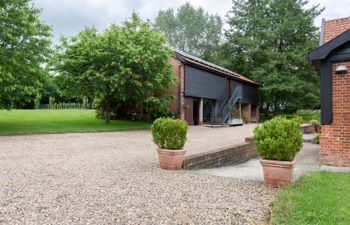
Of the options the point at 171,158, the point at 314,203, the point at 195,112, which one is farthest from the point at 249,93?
the point at 314,203

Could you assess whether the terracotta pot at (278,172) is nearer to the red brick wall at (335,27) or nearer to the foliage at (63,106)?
the red brick wall at (335,27)

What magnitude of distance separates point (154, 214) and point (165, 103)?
1532 cm

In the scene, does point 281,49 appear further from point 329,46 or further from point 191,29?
point 329,46

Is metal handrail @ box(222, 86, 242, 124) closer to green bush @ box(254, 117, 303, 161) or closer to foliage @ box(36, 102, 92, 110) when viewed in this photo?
green bush @ box(254, 117, 303, 161)

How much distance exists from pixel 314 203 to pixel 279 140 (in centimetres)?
140

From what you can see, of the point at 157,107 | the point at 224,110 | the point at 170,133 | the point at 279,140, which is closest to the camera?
the point at 279,140

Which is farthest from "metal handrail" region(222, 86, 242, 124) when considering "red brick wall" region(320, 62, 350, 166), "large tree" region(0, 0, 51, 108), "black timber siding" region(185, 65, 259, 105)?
"red brick wall" region(320, 62, 350, 166)

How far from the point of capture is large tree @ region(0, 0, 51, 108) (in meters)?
13.1

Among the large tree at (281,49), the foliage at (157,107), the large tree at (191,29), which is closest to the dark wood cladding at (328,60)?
the foliage at (157,107)

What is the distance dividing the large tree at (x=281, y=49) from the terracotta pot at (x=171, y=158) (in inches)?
1008

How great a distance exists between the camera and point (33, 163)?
A: 23.4 feet

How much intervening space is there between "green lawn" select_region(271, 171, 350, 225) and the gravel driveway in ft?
0.87

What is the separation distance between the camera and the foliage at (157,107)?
1844 cm

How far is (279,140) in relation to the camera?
5.04 m
